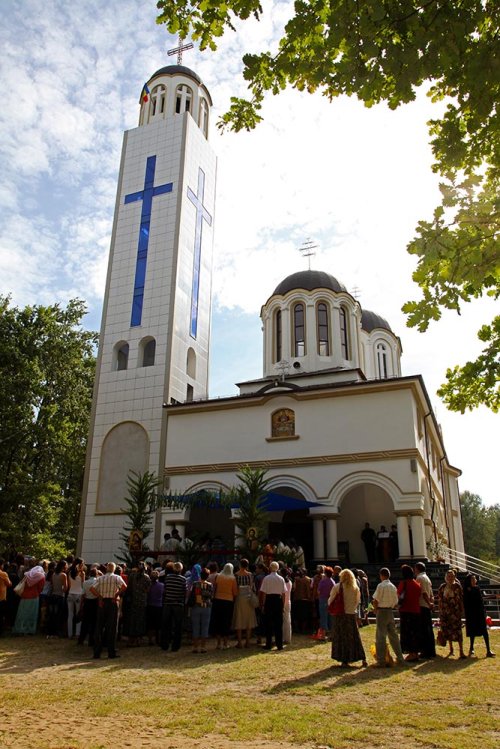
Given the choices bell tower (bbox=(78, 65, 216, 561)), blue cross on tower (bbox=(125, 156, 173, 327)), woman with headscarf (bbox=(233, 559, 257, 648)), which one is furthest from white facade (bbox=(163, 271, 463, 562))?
woman with headscarf (bbox=(233, 559, 257, 648))

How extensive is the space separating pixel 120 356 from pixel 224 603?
16593 millimetres

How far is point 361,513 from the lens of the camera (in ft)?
75.5

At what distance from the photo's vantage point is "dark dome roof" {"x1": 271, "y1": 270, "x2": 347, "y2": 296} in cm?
2794

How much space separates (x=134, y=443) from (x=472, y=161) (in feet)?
63.8

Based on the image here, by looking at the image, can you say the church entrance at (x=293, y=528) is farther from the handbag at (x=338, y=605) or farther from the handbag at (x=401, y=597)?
the handbag at (x=338, y=605)

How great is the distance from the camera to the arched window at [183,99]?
2995 cm

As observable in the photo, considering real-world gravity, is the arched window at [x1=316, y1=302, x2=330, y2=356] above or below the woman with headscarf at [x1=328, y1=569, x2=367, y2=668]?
above

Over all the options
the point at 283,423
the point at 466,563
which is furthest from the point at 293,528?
the point at 466,563

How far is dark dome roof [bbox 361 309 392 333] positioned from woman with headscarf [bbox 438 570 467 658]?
90.3 ft

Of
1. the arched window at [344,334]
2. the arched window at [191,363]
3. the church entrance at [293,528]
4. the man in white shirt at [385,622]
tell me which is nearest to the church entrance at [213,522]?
the church entrance at [293,528]

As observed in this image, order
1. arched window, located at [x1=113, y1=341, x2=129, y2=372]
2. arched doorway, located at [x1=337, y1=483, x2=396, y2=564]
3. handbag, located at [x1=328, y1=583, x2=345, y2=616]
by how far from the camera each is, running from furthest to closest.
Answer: arched window, located at [x1=113, y1=341, x2=129, y2=372], arched doorway, located at [x1=337, y1=483, x2=396, y2=564], handbag, located at [x1=328, y1=583, x2=345, y2=616]

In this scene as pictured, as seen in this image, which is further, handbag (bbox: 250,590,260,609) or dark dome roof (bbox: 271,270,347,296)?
dark dome roof (bbox: 271,270,347,296)

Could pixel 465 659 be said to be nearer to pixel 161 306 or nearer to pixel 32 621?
pixel 32 621

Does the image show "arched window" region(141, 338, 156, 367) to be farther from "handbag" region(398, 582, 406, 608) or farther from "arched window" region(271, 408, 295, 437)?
"handbag" region(398, 582, 406, 608)
